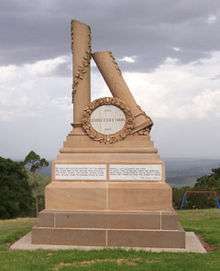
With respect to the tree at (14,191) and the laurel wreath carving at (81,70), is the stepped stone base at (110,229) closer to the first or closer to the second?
the laurel wreath carving at (81,70)

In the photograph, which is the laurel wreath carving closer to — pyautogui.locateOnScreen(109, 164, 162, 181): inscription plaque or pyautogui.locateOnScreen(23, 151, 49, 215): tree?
pyautogui.locateOnScreen(109, 164, 162, 181): inscription plaque

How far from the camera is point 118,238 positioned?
1011 cm

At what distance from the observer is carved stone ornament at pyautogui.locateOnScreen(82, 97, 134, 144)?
36.3 feet

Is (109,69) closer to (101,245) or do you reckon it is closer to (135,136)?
(135,136)

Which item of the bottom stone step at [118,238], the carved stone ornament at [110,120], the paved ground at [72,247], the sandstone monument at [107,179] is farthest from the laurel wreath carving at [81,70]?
the paved ground at [72,247]

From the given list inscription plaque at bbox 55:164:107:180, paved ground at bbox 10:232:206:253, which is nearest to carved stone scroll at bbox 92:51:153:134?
inscription plaque at bbox 55:164:107:180

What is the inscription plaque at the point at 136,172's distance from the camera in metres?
10.6

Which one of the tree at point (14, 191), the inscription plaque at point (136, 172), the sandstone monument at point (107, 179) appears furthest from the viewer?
the tree at point (14, 191)

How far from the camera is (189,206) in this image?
84.2 feet

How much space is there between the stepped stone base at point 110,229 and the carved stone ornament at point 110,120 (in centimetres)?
163

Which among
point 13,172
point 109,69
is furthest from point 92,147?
point 13,172

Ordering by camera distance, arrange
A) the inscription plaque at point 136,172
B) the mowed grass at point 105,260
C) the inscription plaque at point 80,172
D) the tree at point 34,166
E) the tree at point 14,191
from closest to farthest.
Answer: the mowed grass at point 105,260, the inscription plaque at point 136,172, the inscription plaque at point 80,172, the tree at point 14,191, the tree at point 34,166

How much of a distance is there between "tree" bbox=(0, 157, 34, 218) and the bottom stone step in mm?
24633

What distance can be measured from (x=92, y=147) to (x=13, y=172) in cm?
2743
